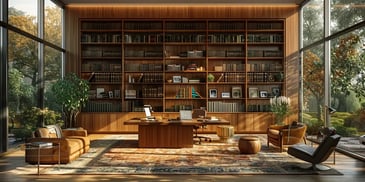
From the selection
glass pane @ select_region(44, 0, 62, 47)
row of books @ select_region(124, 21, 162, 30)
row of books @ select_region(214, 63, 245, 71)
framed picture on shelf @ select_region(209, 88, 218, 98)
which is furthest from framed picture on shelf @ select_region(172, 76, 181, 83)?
glass pane @ select_region(44, 0, 62, 47)

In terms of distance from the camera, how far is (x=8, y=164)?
805cm

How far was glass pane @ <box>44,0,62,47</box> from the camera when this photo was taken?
12.2 meters

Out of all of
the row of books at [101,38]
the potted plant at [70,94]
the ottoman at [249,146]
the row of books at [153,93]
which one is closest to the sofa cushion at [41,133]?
the potted plant at [70,94]

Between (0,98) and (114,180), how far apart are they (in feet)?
12.2

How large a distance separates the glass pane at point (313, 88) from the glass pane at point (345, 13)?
119 cm

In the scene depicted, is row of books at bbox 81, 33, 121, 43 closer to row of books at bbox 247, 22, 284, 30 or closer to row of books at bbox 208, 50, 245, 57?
row of books at bbox 208, 50, 245, 57

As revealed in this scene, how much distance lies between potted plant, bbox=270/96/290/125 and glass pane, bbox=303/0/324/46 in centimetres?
176

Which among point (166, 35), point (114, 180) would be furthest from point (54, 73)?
point (114, 180)

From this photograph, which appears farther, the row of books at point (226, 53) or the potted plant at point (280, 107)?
the row of books at point (226, 53)

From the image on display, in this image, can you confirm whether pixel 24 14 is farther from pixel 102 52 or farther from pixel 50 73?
pixel 102 52

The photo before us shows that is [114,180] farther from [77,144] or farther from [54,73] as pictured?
[54,73]

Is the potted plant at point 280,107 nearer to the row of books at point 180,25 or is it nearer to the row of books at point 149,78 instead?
the row of books at point 180,25

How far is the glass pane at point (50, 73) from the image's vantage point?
1208 centimetres

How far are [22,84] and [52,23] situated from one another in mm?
3130
